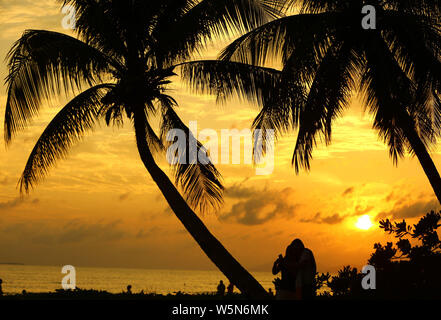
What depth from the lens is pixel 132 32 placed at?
14.3 metres

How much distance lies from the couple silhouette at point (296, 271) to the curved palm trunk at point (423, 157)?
15.4 ft

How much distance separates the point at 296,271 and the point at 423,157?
5143 mm

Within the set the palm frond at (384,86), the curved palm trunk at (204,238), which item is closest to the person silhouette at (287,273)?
the curved palm trunk at (204,238)

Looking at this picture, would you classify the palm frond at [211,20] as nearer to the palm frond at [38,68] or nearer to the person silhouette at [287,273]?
the palm frond at [38,68]

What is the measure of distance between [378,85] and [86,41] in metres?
7.02

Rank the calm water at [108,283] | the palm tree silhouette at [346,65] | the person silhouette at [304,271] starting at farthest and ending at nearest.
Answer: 1. the calm water at [108,283]
2. the palm tree silhouette at [346,65]
3. the person silhouette at [304,271]

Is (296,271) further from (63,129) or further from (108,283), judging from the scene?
(108,283)

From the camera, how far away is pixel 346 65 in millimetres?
13688

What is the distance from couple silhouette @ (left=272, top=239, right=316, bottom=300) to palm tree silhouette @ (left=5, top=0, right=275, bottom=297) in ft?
10.7

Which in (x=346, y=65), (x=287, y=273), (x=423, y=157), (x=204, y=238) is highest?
(x=346, y=65)

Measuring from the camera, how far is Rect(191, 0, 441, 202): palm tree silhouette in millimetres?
13148

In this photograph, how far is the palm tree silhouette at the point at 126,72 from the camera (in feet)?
44.6

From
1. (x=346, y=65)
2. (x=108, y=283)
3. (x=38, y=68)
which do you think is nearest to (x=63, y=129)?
(x=38, y=68)
